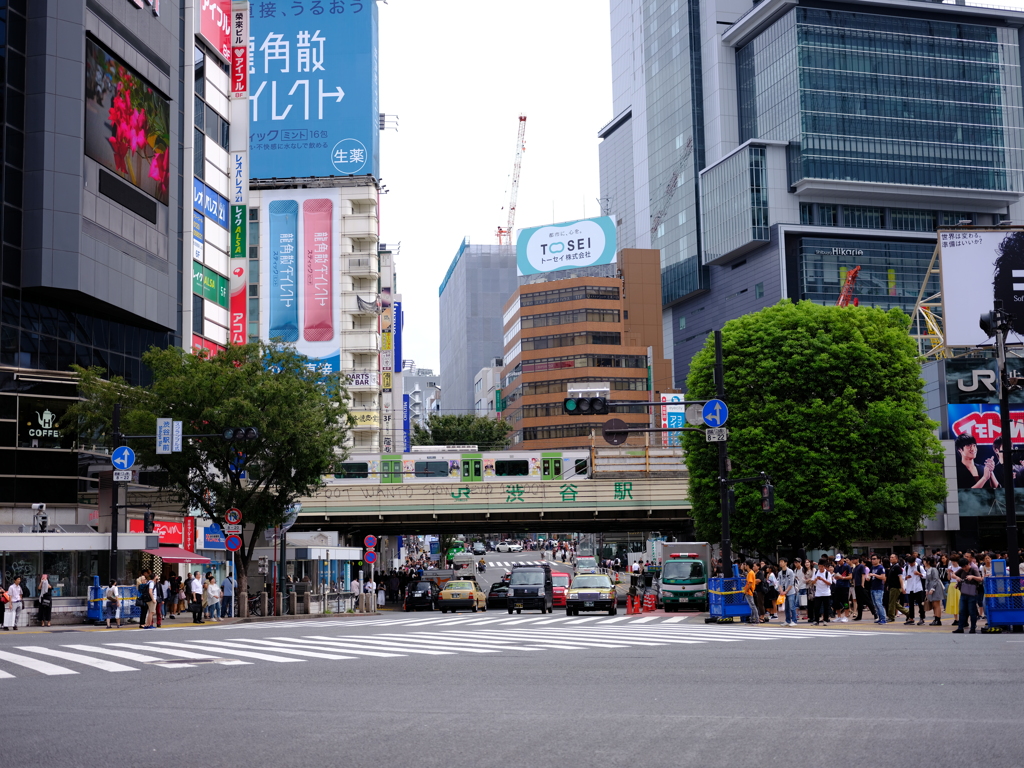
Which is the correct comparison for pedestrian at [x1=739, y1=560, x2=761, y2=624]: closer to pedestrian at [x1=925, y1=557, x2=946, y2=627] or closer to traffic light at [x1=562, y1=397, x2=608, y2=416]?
pedestrian at [x1=925, y1=557, x2=946, y2=627]

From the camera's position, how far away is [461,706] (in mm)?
11898

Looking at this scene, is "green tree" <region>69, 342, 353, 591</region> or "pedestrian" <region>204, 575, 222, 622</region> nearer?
"pedestrian" <region>204, 575, 222, 622</region>

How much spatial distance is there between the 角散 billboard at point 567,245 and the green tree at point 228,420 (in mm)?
83258

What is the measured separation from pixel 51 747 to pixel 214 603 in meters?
29.4

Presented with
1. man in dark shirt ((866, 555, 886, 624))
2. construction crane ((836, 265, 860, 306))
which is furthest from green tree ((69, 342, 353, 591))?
construction crane ((836, 265, 860, 306))

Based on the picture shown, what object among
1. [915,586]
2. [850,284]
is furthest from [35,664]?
[850,284]

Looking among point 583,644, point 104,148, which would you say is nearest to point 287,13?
point 104,148

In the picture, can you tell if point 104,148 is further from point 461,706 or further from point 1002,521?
point 1002,521

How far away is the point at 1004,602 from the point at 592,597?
18.7m

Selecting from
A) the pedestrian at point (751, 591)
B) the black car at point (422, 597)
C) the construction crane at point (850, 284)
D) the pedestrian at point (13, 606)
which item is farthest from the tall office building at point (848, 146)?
the pedestrian at point (13, 606)

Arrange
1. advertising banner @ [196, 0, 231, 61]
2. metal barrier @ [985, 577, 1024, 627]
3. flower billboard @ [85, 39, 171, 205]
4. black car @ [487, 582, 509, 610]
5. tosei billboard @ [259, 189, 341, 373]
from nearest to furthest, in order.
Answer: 1. metal barrier @ [985, 577, 1024, 627]
2. flower billboard @ [85, 39, 171, 205]
3. black car @ [487, 582, 509, 610]
4. advertising banner @ [196, 0, 231, 61]
5. tosei billboard @ [259, 189, 341, 373]

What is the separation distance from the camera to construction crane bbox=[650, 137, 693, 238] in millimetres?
145250

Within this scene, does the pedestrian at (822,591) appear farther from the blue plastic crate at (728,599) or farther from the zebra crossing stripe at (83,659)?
the zebra crossing stripe at (83,659)

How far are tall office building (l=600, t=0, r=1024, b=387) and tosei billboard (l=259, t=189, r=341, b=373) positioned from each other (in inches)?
2148
